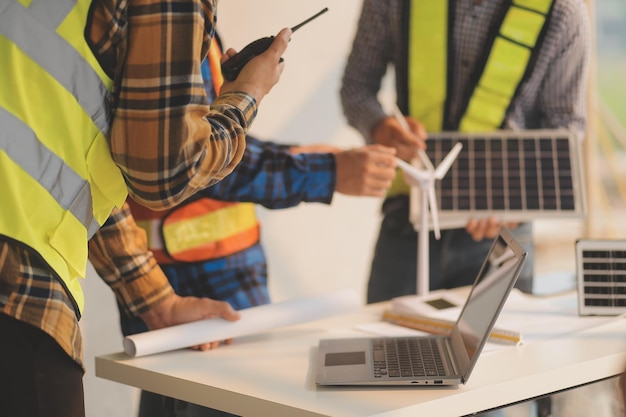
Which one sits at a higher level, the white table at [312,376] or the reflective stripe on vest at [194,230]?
the reflective stripe on vest at [194,230]

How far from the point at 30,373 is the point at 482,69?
1.83 metres

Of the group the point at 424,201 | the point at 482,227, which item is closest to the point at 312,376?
the point at 424,201

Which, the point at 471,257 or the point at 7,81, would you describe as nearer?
the point at 7,81

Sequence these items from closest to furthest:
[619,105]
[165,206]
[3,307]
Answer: [3,307] → [165,206] → [619,105]

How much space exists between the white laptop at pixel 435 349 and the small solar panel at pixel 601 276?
37 cm

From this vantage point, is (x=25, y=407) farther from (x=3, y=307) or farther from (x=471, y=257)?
(x=471, y=257)

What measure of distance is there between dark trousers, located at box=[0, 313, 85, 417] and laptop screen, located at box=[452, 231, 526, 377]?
72 centimetres

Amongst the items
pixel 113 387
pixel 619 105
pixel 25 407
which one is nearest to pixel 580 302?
pixel 25 407

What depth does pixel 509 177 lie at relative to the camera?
103 inches

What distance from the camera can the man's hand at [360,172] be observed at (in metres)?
2.26

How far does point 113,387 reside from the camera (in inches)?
123

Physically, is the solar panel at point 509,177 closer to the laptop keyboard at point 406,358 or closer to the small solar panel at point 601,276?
the small solar panel at point 601,276

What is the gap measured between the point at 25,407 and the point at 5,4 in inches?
22.7

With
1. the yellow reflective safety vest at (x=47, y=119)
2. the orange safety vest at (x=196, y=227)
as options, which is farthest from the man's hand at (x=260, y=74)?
the orange safety vest at (x=196, y=227)
